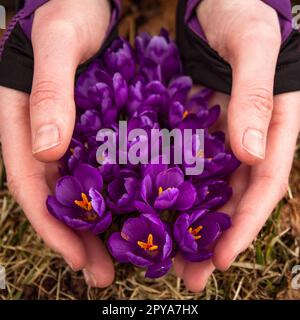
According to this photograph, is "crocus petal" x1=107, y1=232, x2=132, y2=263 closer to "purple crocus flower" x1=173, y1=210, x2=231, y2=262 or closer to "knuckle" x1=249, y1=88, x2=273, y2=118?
"purple crocus flower" x1=173, y1=210, x2=231, y2=262

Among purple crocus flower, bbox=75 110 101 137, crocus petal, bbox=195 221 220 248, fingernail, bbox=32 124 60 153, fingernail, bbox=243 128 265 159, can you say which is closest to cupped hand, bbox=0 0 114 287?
fingernail, bbox=32 124 60 153

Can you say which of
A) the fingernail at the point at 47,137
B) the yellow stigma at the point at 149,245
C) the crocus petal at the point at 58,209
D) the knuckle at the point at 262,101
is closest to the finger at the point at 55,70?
the fingernail at the point at 47,137

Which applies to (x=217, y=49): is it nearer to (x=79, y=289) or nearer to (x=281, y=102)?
(x=281, y=102)

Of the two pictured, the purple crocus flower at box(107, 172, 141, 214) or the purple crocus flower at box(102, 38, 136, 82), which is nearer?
the purple crocus flower at box(107, 172, 141, 214)

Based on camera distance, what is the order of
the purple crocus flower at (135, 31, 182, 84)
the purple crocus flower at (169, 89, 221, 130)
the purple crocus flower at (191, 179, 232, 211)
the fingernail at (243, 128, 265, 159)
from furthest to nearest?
the purple crocus flower at (135, 31, 182, 84) < the purple crocus flower at (169, 89, 221, 130) < the purple crocus flower at (191, 179, 232, 211) < the fingernail at (243, 128, 265, 159)

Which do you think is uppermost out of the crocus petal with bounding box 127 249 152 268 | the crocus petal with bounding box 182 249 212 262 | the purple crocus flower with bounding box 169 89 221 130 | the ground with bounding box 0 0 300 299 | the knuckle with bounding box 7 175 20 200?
the purple crocus flower with bounding box 169 89 221 130

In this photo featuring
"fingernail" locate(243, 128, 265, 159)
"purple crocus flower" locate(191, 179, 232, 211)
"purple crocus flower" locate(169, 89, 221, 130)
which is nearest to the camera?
"fingernail" locate(243, 128, 265, 159)

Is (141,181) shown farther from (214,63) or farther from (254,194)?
(214,63)

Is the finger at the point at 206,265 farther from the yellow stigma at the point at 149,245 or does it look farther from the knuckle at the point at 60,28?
the knuckle at the point at 60,28
